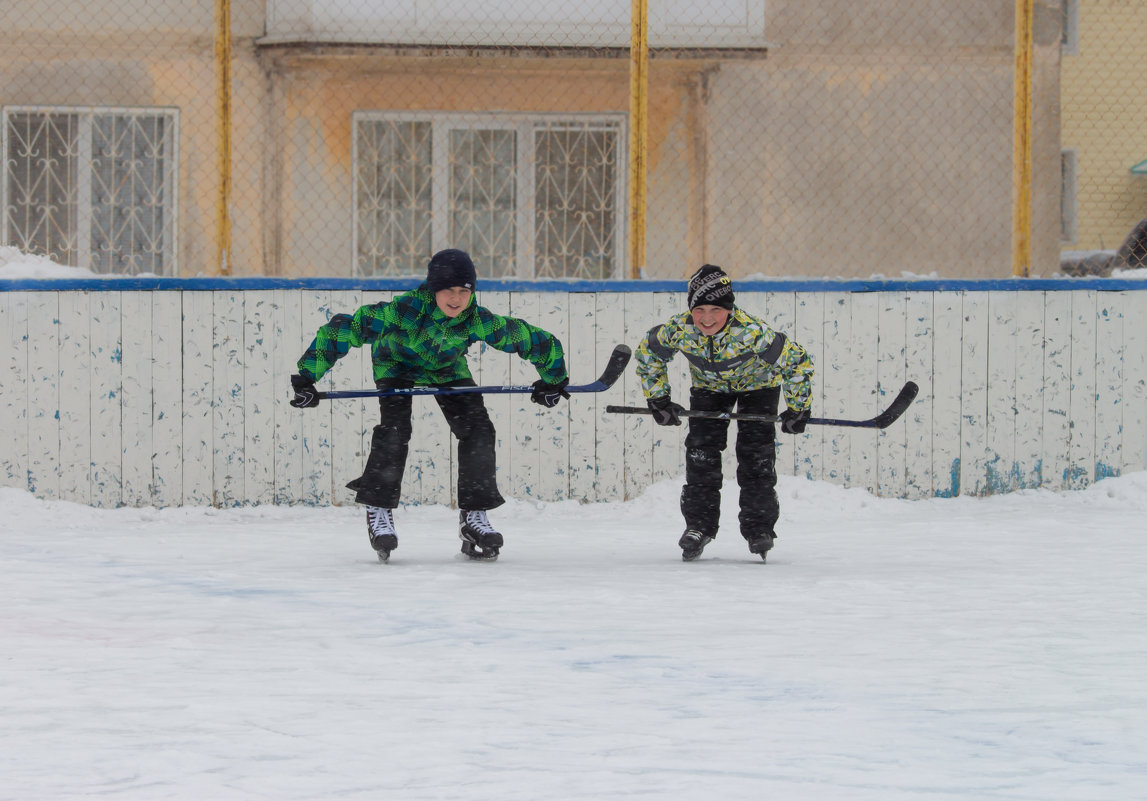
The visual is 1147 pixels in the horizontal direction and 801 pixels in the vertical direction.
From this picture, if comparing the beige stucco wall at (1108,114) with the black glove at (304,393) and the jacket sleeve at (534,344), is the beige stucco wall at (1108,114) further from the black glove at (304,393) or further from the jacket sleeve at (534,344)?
the black glove at (304,393)

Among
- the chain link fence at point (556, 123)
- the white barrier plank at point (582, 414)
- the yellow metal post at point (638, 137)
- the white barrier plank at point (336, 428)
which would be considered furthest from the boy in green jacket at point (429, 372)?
the chain link fence at point (556, 123)

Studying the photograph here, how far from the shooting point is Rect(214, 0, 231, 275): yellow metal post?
24.6ft

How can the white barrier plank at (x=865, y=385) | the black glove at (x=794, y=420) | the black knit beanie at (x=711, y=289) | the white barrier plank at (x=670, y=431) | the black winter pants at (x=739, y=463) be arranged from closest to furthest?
1. the black knit beanie at (x=711, y=289)
2. the black glove at (x=794, y=420)
3. the black winter pants at (x=739, y=463)
4. the white barrier plank at (x=670, y=431)
5. the white barrier plank at (x=865, y=385)

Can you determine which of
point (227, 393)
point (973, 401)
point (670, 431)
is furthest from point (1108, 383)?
point (227, 393)

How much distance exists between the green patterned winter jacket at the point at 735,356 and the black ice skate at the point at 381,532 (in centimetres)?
113

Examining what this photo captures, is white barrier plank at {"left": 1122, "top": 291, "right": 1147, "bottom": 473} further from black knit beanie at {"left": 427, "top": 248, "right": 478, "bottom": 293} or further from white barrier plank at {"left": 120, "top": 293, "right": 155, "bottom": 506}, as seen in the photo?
white barrier plank at {"left": 120, "top": 293, "right": 155, "bottom": 506}

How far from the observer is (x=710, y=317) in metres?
5.59

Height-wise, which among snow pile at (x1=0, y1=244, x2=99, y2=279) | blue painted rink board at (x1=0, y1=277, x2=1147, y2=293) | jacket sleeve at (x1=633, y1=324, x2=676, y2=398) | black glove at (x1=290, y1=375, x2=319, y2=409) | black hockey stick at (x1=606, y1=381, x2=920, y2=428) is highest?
snow pile at (x1=0, y1=244, x2=99, y2=279)

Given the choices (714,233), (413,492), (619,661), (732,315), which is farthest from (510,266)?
(619,661)

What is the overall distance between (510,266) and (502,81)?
1644mm

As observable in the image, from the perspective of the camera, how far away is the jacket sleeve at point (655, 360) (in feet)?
19.1

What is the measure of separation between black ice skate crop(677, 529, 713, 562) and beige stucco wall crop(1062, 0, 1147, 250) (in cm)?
824

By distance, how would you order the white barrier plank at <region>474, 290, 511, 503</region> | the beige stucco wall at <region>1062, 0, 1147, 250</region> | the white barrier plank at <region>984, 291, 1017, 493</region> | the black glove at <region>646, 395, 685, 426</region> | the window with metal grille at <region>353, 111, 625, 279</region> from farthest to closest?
1. the beige stucco wall at <region>1062, 0, 1147, 250</region>
2. the window with metal grille at <region>353, 111, 625, 279</region>
3. the white barrier plank at <region>984, 291, 1017, 493</region>
4. the white barrier plank at <region>474, 290, 511, 503</region>
5. the black glove at <region>646, 395, 685, 426</region>

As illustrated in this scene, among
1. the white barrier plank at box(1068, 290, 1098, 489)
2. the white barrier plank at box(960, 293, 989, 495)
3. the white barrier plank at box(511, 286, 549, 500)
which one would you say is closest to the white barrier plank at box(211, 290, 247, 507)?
the white barrier plank at box(511, 286, 549, 500)
